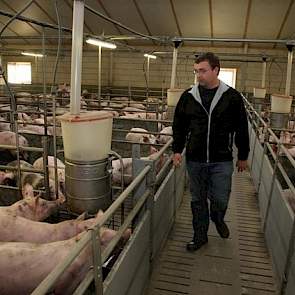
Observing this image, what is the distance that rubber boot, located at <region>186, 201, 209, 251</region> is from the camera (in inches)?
128

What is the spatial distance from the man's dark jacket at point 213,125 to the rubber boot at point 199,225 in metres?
0.50

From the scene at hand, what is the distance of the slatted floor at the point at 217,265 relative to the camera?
283 centimetres

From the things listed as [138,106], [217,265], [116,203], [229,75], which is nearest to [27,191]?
[116,203]

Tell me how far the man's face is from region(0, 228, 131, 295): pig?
5.16ft

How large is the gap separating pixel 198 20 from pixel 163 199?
8.33 metres

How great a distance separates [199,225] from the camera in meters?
3.29

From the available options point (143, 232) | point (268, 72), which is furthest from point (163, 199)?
point (268, 72)

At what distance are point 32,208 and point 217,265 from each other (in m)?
1.71

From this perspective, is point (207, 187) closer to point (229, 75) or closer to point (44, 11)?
point (44, 11)

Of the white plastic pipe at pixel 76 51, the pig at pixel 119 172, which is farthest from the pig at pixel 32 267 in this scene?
the pig at pixel 119 172

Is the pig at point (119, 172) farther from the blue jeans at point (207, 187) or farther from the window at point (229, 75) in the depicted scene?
the window at point (229, 75)

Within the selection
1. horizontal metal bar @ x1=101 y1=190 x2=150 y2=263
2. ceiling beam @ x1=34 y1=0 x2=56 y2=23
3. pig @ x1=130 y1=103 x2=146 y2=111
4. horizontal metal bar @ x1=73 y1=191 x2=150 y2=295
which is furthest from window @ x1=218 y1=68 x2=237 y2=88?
horizontal metal bar @ x1=73 y1=191 x2=150 y2=295

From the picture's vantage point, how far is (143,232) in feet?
8.13

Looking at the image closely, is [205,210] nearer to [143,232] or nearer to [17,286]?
[143,232]
